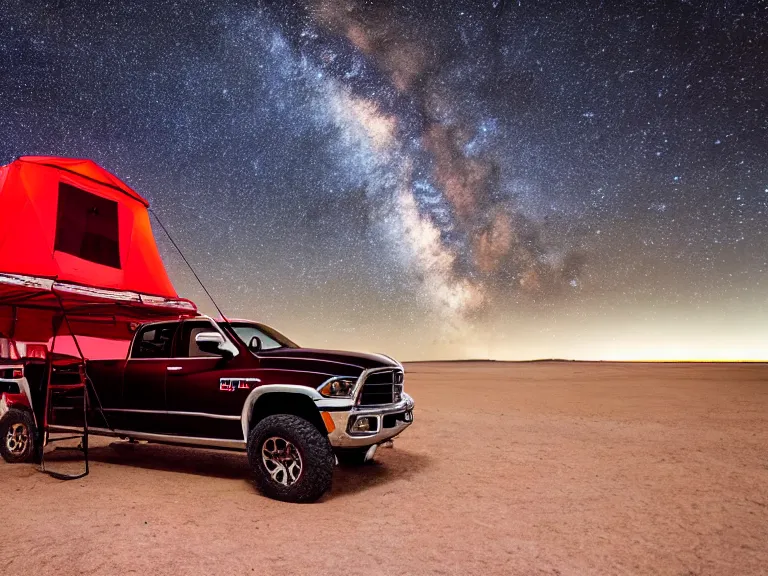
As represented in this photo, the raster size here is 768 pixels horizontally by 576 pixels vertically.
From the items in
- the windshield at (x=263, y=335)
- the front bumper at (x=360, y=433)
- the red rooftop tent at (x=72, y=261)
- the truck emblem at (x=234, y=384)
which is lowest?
the front bumper at (x=360, y=433)

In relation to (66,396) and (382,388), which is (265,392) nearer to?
(382,388)

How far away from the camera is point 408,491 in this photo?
18.9 feet

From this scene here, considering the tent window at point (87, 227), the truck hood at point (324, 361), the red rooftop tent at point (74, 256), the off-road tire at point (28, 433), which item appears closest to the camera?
the truck hood at point (324, 361)

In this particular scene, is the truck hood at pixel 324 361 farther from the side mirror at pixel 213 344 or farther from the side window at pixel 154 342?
the side window at pixel 154 342

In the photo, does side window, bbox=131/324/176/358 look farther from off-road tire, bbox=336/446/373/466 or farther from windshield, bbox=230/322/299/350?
off-road tire, bbox=336/446/373/466

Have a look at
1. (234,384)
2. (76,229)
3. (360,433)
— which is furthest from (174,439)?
(76,229)

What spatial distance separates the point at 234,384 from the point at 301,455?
1186mm

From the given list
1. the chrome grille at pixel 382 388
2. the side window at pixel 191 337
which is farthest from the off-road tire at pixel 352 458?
the side window at pixel 191 337

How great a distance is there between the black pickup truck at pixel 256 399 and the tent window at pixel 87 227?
2.96 m

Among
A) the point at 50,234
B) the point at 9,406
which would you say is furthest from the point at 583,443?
the point at 50,234

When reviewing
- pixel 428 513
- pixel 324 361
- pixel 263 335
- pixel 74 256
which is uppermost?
pixel 74 256

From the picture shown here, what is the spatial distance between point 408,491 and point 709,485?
3.38 m

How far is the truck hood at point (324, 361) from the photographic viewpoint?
5.55 metres

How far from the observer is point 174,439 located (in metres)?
6.29
